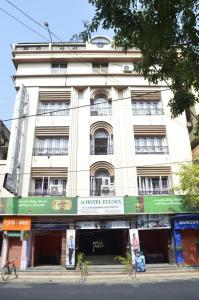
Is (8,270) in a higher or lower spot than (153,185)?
lower

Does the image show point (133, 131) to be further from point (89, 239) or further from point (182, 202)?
point (89, 239)

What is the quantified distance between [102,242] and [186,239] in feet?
21.3

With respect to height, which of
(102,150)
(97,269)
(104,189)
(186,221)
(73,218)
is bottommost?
(97,269)

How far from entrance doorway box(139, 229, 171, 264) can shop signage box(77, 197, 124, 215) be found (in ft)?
13.3

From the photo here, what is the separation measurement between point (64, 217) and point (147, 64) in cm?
1522

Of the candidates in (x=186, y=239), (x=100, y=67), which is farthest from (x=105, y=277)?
(x=100, y=67)

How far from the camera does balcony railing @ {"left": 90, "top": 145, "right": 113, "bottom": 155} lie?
2208cm

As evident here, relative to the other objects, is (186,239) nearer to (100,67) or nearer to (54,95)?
(54,95)

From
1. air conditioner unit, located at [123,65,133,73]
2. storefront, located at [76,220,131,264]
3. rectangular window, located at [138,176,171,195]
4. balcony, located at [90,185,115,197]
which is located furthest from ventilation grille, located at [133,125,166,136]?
storefront, located at [76,220,131,264]

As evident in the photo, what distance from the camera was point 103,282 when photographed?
1430cm

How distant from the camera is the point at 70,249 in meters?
18.7

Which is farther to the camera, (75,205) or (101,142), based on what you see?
(101,142)

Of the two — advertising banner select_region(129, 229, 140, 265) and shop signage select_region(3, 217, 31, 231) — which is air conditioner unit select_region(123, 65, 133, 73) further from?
shop signage select_region(3, 217, 31, 231)

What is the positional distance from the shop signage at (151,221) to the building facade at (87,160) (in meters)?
0.06
